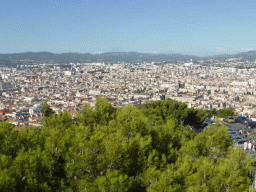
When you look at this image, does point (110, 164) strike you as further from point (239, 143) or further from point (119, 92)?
point (119, 92)

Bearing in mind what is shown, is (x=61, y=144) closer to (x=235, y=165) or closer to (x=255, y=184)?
(x=235, y=165)

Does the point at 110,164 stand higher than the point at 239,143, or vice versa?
the point at 110,164

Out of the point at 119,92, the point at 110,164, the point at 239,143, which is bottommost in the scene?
the point at 119,92

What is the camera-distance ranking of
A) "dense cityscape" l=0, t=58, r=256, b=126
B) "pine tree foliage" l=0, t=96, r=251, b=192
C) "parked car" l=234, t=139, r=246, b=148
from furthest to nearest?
"dense cityscape" l=0, t=58, r=256, b=126 → "parked car" l=234, t=139, r=246, b=148 → "pine tree foliage" l=0, t=96, r=251, b=192

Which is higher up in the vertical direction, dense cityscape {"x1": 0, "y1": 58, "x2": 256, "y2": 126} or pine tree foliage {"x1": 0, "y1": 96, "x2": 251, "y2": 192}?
pine tree foliage {"x1": 0, "y1": 96, "x2": 251, "y2": 192}

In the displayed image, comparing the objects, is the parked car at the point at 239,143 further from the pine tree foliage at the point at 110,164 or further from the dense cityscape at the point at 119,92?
the dense cityscape at the point at 119,92

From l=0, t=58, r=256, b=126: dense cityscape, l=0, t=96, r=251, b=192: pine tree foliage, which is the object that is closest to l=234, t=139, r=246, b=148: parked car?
l=0, t=96, r=251, b=192: pine tree foliage

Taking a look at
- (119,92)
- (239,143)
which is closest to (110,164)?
(239,143)

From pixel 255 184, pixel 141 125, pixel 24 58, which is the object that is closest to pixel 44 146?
pixel 141 125

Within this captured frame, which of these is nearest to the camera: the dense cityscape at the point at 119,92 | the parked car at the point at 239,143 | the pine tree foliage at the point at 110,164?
the pine tree foliage at the point at 110,164

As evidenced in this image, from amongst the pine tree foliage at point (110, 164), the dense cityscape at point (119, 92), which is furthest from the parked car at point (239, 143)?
the dense cityscape at point (119, 92)

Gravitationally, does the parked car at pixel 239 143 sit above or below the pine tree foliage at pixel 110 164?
below

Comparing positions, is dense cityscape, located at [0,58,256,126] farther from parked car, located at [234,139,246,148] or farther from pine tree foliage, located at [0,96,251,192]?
parked car, located at [234,139,246,148]
